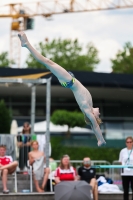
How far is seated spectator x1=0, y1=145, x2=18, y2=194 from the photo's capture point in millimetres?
14923

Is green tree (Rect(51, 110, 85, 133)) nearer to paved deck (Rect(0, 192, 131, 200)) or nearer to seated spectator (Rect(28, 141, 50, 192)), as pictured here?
seated spectator (Rect(28, 141, 50, 192))

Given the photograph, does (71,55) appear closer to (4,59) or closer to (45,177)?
(4,59)

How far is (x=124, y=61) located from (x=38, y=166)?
38107 mm

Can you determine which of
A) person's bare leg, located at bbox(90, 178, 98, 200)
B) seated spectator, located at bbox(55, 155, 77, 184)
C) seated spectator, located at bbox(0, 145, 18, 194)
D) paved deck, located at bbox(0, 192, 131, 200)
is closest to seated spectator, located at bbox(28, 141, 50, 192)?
paved deck, located at bbox(0, 192, 131, 200)

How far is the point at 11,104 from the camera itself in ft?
111

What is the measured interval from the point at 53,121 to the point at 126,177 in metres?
13.6

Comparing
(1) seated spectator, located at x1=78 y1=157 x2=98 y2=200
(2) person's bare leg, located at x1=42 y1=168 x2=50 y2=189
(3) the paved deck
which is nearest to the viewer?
(3) the paved deck

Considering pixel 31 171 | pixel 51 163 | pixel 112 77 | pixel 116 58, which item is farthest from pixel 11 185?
pixel 116 58

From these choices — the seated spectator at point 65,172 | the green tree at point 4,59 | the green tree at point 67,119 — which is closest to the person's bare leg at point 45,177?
the seated spectator at point 65,172

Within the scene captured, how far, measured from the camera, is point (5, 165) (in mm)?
15109

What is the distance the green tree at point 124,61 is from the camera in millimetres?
52125

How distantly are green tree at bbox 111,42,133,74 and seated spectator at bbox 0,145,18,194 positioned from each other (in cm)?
3718

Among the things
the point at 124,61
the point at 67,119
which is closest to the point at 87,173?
the point at 67,119

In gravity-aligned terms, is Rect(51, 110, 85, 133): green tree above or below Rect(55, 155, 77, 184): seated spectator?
above
